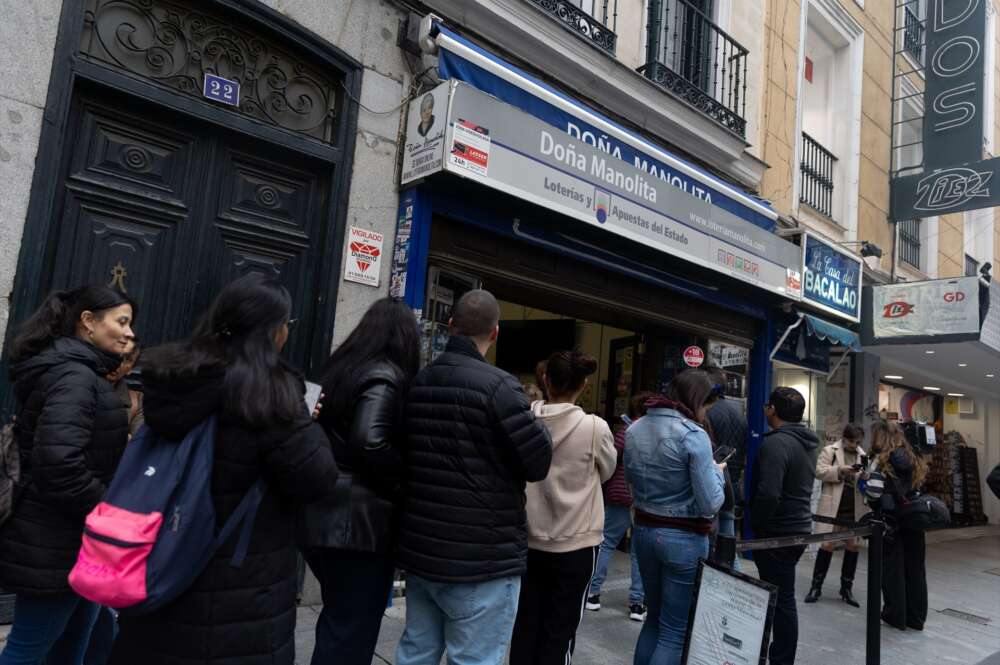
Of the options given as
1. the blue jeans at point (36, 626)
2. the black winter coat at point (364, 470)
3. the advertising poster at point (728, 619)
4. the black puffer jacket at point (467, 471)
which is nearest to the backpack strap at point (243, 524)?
the black winter coat at point (364, 470)

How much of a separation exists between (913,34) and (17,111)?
1481 cm

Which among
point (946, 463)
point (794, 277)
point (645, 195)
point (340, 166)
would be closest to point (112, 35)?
point (340, 166)

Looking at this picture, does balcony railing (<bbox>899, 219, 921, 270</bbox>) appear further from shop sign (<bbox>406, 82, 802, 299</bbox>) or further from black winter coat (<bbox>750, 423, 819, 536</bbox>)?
black winter coat (<bbox>750, 423, 819, 536</bbox>)

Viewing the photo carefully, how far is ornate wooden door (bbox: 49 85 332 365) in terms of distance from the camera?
3863 millimetres

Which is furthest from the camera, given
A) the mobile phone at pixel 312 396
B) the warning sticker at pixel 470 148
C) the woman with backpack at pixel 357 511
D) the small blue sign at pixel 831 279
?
the small blue sign at pixel 831 279

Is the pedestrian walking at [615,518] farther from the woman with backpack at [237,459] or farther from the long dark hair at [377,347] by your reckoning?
the woman with backpack at [237,459]

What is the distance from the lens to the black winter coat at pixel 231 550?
1.71 meters

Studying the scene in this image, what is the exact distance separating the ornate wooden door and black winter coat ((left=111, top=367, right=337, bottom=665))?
2.63 m

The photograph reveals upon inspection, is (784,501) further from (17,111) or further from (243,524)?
(17,111)

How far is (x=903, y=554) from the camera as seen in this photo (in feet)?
18.3

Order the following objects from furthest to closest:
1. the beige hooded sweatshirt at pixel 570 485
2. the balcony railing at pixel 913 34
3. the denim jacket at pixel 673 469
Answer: the balcony railing at pixel 913 34, the denim jacket at pixel 673 469, the beige hooded sweatshirt at pixel 570 485

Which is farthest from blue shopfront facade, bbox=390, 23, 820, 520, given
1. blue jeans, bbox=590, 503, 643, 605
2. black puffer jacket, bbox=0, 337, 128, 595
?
black puffer jacket, bbox=0, 337, 128, 595

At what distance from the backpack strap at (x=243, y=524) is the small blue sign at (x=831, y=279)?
→ 8.03 meters

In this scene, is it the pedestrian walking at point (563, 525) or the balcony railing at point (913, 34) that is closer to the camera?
the pedestrian walking at point (563, 525)
